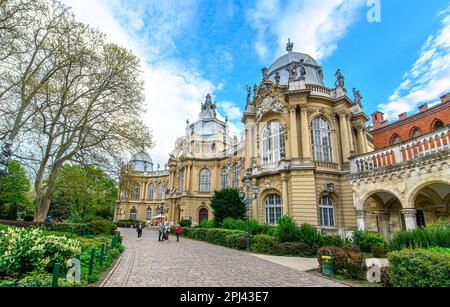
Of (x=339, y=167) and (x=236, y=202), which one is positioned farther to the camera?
(x=236, y=202)

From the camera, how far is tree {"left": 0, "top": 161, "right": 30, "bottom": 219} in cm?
2883

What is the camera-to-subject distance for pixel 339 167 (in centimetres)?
2183

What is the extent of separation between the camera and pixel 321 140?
22594 mm

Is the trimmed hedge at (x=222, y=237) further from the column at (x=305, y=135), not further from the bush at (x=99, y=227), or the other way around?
the column at (x=305, y=135)

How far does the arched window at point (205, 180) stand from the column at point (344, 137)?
91.8 ft

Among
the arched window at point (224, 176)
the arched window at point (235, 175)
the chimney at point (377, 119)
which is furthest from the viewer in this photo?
the arched window at point (224, 176)

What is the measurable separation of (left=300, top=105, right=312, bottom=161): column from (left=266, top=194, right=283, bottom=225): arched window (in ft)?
15.4

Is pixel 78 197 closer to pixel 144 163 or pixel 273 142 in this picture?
pixel 273 142

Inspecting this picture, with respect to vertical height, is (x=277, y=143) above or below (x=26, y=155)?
above

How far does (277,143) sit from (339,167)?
19.6 ft

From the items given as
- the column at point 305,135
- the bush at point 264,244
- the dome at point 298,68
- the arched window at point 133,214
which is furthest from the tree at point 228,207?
the arched window at point 133,214

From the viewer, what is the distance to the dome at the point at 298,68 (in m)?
25.2
